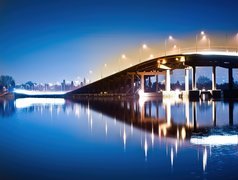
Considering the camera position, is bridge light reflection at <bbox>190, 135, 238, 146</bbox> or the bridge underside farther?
the bridge underside

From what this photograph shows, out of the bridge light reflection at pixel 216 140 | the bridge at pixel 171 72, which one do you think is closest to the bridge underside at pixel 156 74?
the bridge at pixel 171 72

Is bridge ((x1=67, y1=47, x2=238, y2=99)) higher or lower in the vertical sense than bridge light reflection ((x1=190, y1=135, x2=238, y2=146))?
higher

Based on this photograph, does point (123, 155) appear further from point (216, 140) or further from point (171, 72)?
point (171, 72)

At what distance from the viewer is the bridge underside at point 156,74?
269ft

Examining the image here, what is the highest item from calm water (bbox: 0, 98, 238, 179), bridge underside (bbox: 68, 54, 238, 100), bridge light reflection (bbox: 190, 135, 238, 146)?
bridge underside (bbox: 68, 54, 238, 100)

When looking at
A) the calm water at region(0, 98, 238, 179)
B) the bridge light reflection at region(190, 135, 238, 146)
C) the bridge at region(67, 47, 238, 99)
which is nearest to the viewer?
the calm water at region(0, 98, 238, 179)

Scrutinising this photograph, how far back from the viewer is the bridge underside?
81.9m

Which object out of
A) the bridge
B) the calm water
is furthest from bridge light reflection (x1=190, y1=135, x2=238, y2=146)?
the bridge

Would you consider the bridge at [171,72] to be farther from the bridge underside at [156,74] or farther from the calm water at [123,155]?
the calm water at [123,155]

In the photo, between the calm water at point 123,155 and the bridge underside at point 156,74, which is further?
the bridge underside at point 156,74

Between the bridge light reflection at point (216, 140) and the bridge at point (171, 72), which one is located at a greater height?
the bridge at point (171, 72)

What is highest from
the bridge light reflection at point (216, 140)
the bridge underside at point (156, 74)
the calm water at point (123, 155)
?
the bridge underside at point (156, 74)

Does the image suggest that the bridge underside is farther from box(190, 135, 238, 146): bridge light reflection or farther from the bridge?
box(190, 135, 238, 146): bridge light reflection

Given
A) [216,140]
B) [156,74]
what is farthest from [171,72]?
[216,140]
